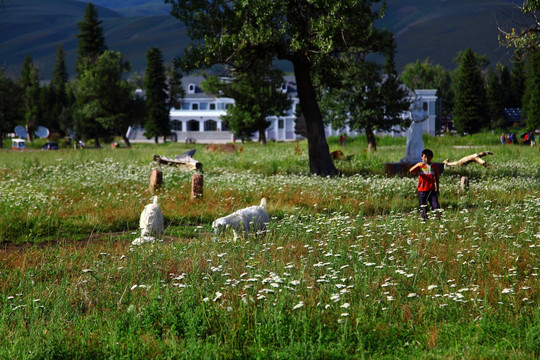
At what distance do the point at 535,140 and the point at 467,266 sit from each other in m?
41.5

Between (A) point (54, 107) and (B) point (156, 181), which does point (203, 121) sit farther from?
(B) point (156, 181)

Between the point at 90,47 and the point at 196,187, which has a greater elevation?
the point at 90,47

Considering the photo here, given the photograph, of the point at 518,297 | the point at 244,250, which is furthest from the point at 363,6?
the point at 518,297

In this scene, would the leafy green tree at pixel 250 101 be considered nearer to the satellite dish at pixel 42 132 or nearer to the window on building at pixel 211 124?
the satellite dish at pixel 42 132

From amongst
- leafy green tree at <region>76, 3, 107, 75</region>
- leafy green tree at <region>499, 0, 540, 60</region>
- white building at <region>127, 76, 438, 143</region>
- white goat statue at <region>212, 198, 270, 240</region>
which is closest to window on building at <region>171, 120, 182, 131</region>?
white building at <region>127, 76, 438, 143</region>

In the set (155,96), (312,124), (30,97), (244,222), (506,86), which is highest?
(506,86)

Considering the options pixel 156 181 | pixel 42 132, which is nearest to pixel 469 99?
pixel 156 181

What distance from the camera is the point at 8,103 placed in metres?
62.6

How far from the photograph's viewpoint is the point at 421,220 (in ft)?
32.0

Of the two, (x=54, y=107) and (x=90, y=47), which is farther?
(x=54, y=107)

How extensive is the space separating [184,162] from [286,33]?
5914 millimetres

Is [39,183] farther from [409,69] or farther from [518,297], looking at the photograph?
[409,69]

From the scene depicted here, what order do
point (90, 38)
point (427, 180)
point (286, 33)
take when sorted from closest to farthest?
point (427, 180) → point (286, 33) → point (90, 38)

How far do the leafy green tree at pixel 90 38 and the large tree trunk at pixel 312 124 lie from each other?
44.5 meters
